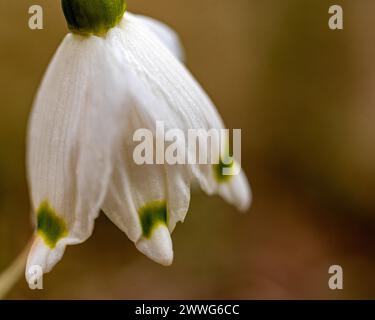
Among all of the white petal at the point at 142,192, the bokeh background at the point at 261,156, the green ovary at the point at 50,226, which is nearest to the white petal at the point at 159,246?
the white petal at the point at 142,192

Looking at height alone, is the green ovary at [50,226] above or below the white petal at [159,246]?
above

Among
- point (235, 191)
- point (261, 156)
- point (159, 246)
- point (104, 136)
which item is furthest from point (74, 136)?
point (261, 156)

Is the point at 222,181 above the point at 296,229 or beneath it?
above

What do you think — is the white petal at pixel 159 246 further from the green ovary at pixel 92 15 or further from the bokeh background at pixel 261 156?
the bokeh background at pixel 261 156

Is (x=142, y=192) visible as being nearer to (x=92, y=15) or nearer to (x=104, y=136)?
(x=104, y=136)

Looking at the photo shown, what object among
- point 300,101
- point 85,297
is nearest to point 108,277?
point 85,297

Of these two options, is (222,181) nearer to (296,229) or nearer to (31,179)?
(31,179)

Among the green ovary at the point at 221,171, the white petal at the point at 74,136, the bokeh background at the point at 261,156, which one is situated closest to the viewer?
the white petal at the point at 74,136

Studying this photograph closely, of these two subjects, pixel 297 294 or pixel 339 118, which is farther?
pixel 339 118
